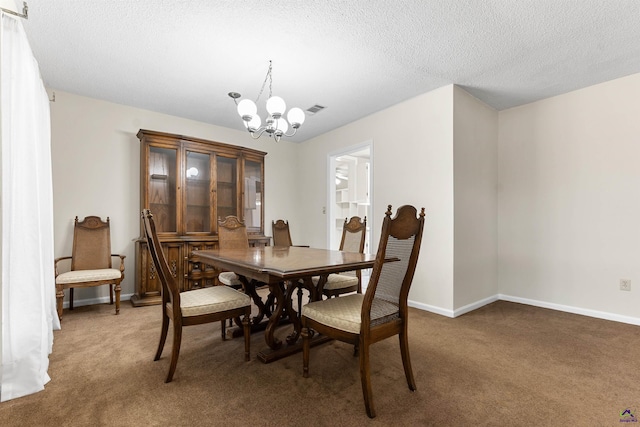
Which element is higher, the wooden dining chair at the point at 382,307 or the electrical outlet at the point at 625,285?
the wooden dining chair at the point at 382,307

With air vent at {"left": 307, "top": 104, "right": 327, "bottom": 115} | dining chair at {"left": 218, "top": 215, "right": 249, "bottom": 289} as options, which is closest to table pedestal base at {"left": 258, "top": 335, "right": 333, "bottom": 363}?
dining chair at {"left": 218, "top": 215, "right": 249, "bottom": 289}

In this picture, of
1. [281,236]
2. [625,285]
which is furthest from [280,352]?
[625,285]

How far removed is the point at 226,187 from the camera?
4297 mm

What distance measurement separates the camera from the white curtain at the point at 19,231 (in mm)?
1669

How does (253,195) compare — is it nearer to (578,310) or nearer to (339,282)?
(339,282)

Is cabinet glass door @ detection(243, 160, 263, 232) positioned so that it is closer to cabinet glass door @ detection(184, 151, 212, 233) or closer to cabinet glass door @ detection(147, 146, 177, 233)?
cabinet glass door @ detection(184, 151, 212, 233)

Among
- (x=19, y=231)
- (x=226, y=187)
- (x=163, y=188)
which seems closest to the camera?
(x=19, y=231)

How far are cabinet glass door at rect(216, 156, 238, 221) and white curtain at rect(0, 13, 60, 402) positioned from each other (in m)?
2.35

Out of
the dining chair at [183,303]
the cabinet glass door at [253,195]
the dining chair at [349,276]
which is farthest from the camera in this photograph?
the cabinet glass door at [253,195]

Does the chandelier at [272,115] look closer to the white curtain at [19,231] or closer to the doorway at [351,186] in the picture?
the white curtain at [19,231]

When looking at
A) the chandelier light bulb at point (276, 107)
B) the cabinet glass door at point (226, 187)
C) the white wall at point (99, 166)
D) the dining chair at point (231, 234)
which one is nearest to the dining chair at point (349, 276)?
the dining chair at point (231, 234)

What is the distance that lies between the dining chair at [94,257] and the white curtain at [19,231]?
140 centimetres

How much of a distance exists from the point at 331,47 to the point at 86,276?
3268 mm

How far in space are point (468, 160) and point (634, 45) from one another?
152 centimetres
